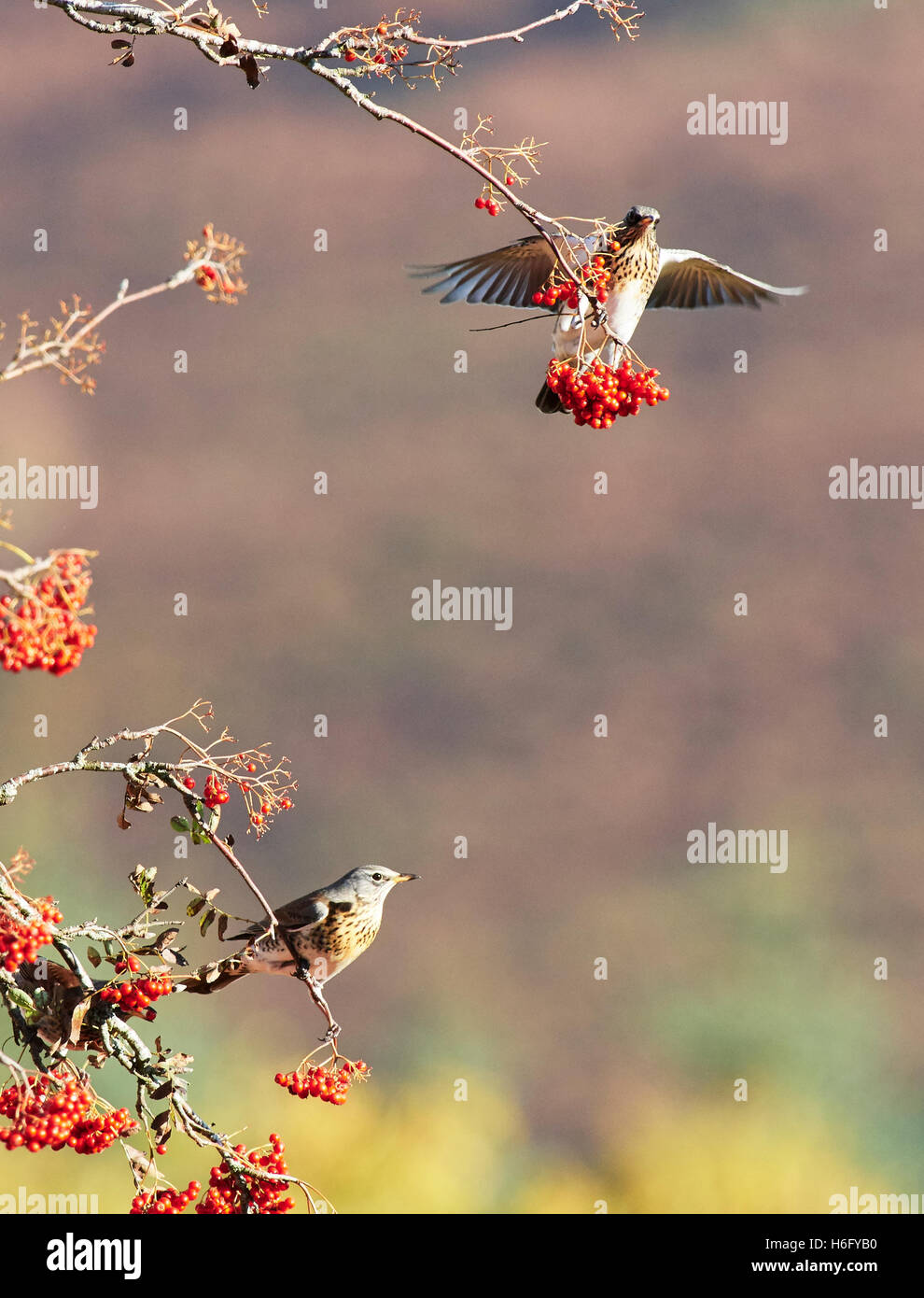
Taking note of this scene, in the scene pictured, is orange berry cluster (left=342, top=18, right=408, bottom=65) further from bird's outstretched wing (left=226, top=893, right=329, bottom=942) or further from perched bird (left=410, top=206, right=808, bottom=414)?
bird's outstretched wing (left=226, top=893, right=329, bottom=942)

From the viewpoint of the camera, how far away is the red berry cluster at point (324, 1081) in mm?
1779

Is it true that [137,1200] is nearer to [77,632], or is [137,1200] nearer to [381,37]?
[77,632]

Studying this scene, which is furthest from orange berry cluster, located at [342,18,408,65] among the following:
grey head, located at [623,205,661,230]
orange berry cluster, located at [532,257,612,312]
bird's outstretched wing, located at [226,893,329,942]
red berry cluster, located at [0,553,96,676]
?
bird's outstretched wing, located at [226,893,329,942]

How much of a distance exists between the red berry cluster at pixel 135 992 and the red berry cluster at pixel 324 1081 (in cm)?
29

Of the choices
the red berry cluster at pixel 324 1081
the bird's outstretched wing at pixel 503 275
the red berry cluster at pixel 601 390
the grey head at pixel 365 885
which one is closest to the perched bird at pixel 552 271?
the bird's outstretched wing at pixel 503 275

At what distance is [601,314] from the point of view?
154cm

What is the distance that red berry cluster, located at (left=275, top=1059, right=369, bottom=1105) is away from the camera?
70.1 inches

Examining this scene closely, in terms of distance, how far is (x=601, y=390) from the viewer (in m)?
1.67

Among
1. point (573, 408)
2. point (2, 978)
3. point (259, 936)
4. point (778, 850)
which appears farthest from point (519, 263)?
point (778, 850)

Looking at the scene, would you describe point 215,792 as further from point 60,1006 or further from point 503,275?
point 503,275

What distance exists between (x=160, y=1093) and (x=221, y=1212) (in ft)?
0.50

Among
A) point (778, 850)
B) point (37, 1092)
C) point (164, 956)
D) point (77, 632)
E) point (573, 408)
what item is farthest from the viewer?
point (778, 850)

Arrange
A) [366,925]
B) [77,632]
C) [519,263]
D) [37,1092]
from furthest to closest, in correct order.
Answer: [519,263], [366,925], [37,1092], [77,632]

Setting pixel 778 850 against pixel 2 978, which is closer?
pixel 2 978
